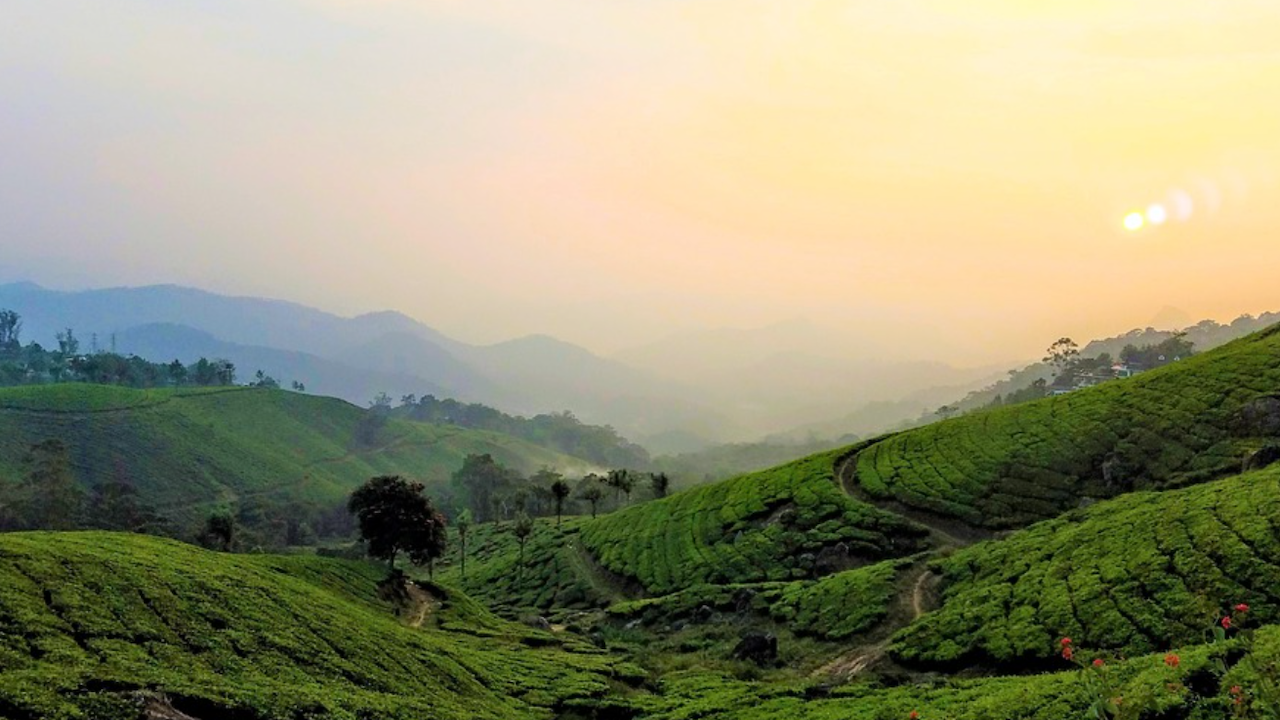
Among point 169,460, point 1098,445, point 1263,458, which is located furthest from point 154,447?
point 1263,458

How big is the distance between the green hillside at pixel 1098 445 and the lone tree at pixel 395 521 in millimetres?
41393

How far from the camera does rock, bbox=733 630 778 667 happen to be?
145ft

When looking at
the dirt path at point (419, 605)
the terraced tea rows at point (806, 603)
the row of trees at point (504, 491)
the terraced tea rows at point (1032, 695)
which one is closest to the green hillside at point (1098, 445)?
the terraced tea rows at point (806, 603)

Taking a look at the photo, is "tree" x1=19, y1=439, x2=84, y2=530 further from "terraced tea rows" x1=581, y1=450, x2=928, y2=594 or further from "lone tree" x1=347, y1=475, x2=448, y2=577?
"terraced tea rows" x1=581, y1=450, x2=928, y2=594

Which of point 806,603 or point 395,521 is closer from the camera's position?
point 806,603

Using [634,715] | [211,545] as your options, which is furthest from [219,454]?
[634,715]

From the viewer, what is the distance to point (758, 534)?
68.9 meters

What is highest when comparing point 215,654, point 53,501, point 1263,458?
point 53,501

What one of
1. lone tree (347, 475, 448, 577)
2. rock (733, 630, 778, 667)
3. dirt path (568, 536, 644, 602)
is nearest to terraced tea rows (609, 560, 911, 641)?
rock (733, 630, 778, 667)

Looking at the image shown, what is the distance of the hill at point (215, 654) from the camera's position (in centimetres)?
2056

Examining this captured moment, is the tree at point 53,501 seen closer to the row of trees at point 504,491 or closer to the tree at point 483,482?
the row of trees at point 504,491

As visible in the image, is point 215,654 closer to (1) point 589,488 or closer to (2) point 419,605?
(2) point 419,605

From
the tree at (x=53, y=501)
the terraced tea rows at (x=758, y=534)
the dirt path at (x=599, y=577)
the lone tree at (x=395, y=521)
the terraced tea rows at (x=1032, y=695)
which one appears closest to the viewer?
the terraced tea rows at (x=1032, y=695)

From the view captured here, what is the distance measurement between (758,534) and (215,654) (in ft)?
168
